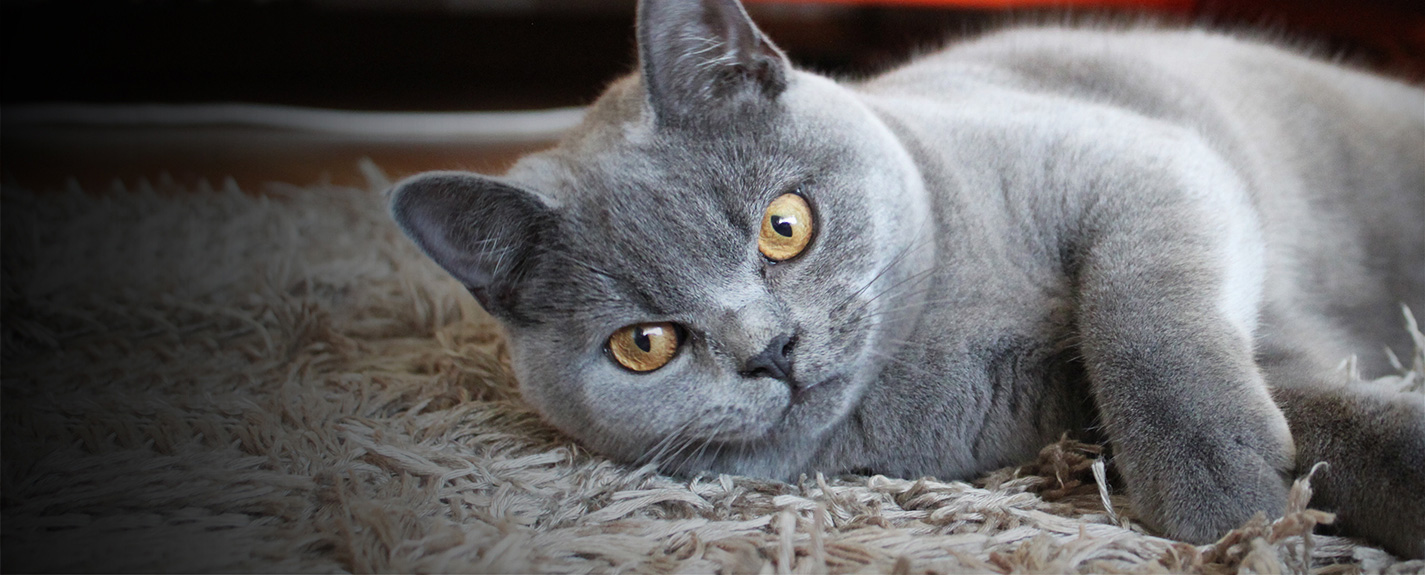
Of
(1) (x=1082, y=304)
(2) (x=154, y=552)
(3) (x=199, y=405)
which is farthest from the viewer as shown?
(3) (x=199, y=405)

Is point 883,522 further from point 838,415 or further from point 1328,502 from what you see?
point 1328,502

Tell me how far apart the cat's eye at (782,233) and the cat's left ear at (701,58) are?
5.4 inches

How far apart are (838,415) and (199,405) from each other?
75cm

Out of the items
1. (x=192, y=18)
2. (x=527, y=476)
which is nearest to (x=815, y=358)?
(x=527, y=476)

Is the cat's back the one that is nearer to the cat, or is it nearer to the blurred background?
the cat

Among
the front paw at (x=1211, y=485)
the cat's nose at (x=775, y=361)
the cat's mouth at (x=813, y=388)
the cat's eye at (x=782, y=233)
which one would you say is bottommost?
the front paw at (x=1211, y=485)

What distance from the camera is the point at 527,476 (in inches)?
33.3

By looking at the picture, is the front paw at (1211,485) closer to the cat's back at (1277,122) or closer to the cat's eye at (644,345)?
the cat's back at (1277,122)

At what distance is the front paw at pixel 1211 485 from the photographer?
68 cm

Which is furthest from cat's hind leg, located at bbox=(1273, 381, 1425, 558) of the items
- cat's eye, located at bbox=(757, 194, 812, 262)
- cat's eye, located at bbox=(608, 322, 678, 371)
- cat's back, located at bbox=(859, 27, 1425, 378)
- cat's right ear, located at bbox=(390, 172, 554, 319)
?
cat's right ear, located at bbox=(390, 172, 554, 319)

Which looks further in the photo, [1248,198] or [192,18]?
[192,18]

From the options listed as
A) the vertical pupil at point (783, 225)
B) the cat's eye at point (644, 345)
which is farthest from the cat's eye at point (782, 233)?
the cat's eye at point (644, 345)

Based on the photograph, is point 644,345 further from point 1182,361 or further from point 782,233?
point 1182,361

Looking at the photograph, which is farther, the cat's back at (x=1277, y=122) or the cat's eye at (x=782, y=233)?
the cat's back at (x=1277, y=122)
